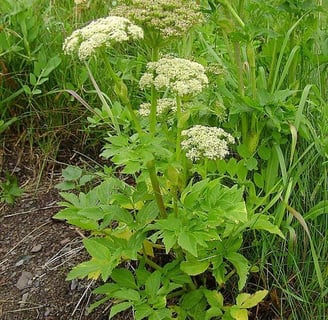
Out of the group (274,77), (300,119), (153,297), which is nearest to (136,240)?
(153,297)

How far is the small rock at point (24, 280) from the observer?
242 cm

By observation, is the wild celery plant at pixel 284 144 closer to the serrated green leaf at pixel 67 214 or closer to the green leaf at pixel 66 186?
the serrated green leaf at pixel 67 214

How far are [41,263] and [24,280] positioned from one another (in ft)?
0.31

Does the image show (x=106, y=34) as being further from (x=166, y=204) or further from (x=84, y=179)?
(x=84, y=179)

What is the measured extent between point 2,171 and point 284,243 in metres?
1.42

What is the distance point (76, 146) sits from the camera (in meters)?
3.02

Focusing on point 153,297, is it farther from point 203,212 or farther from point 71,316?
point 71,316

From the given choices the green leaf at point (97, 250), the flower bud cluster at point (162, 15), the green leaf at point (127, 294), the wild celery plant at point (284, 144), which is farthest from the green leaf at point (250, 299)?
the flower bud cluster at point (162, 15)

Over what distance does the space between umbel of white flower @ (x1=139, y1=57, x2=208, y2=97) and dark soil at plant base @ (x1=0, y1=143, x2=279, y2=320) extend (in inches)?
34.4

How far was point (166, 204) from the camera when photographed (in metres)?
1.98

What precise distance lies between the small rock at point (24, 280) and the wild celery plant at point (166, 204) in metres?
0.52

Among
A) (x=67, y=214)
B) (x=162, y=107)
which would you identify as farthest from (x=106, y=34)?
(x=67, y=214)

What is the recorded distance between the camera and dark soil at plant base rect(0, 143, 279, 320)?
7.59 ft

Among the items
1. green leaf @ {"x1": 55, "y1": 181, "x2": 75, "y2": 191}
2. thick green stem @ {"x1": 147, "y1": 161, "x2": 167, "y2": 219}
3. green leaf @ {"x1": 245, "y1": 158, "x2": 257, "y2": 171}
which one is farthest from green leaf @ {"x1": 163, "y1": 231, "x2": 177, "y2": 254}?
green leaf @ {"x1": 55, "y1": 181, "x2": 75, "y2": 191}
